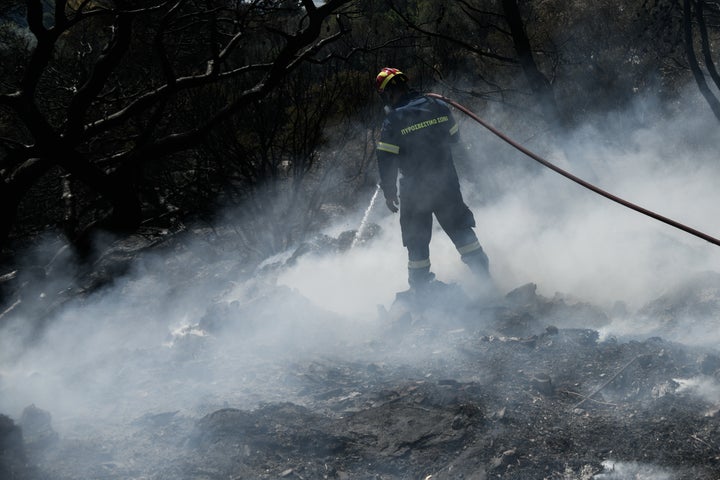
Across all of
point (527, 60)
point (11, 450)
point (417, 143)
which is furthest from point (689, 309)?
point (11, 450)

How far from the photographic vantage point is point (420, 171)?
538cm

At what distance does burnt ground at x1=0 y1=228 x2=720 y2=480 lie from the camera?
303 centimetres

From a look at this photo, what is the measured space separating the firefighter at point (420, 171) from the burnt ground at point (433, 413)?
28.4 inches

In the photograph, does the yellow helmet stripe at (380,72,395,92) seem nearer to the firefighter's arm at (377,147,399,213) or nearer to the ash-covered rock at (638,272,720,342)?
the firefighter's arm at (377,147,399,213)

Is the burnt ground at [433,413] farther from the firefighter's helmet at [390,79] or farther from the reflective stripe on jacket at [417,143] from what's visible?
the firefighter's helmet at [390,79]

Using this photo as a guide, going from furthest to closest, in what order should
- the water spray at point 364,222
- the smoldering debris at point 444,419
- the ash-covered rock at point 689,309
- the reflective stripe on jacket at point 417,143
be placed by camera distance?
the water spray at point 364,222 < the reflective stripe on jacket at point 417,143 < the ash-covered rock at point 689,309 < the smoldering debris at point 444,419

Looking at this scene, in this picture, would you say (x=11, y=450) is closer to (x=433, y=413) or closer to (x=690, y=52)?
(x=433, y=413)

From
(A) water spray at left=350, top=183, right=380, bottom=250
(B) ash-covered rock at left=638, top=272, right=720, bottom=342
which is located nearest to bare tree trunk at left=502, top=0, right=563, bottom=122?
(A) water spray at left=350, top=183, right=380, bottom=250

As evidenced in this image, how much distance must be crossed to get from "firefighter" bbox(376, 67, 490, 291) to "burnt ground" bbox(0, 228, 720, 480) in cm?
72

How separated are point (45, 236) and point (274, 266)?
4495 millimetres

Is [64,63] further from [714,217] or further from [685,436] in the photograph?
[685,436]

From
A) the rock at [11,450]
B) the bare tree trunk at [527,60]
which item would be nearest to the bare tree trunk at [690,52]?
the bare tree trunk at [527,60]

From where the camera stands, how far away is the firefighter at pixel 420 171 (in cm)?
526

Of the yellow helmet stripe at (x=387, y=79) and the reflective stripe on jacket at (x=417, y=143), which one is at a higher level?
the yellow helmet stripe at (x=387, y=79)
